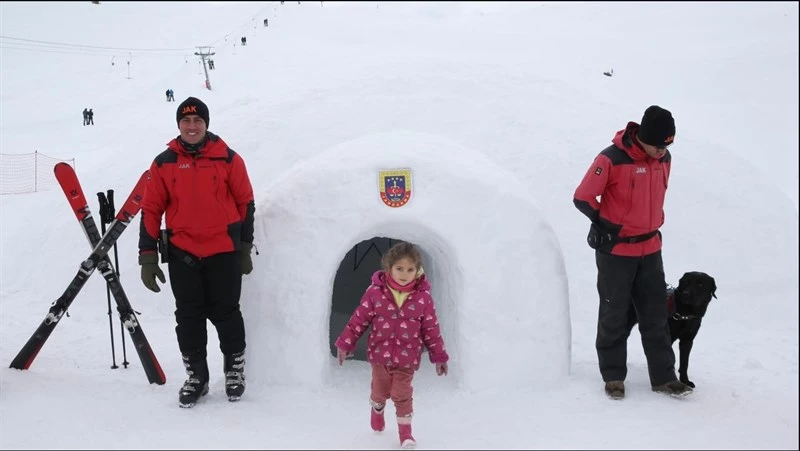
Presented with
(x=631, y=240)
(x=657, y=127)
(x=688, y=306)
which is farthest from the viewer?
(x=688, y=306)

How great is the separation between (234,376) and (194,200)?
110 cm

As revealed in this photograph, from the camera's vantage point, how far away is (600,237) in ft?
12.2

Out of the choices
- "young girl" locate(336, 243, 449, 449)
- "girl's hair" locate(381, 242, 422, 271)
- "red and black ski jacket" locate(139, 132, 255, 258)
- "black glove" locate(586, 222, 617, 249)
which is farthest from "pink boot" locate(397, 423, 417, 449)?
"black glove" locate(586, 222, 617, 249)

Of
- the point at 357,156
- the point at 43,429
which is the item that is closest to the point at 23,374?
the point at 43,429

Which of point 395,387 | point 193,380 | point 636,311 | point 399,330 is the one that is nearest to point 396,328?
point 399,330

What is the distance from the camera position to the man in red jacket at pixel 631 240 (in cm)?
359

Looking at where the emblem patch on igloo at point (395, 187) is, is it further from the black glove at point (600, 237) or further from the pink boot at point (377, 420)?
the pink boot at point (377, 420)

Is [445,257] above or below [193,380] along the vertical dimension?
above

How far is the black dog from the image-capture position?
3.84 m

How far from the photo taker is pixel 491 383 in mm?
3900

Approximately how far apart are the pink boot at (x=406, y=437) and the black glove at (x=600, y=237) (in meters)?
A: 1.56

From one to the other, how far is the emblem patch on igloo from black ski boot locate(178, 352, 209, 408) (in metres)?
1.49

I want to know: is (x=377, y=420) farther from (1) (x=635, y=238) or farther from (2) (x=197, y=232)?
(1) (x=635, y=238)

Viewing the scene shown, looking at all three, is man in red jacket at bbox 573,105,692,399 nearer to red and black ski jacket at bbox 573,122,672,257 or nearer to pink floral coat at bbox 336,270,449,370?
red and black ski jacket at bbox 573,122,672,257
